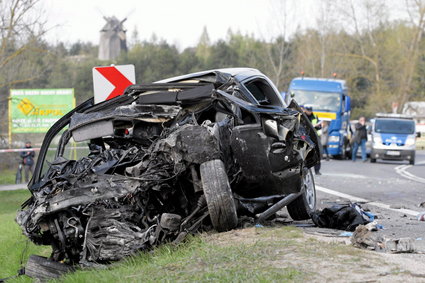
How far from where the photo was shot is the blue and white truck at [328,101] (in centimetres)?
3100

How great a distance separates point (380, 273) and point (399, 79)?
185 ft

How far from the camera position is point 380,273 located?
466 cm

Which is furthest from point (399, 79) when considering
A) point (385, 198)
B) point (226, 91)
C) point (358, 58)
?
point (226, 91)

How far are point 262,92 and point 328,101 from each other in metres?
23.1

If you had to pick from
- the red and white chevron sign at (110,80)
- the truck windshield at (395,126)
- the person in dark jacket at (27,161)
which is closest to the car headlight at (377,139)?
the truck windshield at (395,126)

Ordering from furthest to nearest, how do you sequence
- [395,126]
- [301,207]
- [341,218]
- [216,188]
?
1. [395,126]
2. [301,207]
3. [341,218]
4. [216,188]

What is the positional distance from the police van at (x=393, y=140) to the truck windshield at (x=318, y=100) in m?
2.09

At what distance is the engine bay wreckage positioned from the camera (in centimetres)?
624

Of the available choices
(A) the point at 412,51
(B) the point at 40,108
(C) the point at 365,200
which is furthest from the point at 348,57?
(C) the point at 365,200

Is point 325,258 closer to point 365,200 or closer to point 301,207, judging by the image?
point 301,207

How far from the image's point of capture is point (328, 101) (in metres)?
31.2

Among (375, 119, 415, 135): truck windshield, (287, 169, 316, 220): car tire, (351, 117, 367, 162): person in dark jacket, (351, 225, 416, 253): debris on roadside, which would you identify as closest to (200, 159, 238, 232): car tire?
(351, 225, 416, 253): debris on roadside

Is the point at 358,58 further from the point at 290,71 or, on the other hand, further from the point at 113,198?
the point at 113,198

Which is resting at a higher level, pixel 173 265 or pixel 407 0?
pixel 407 0
